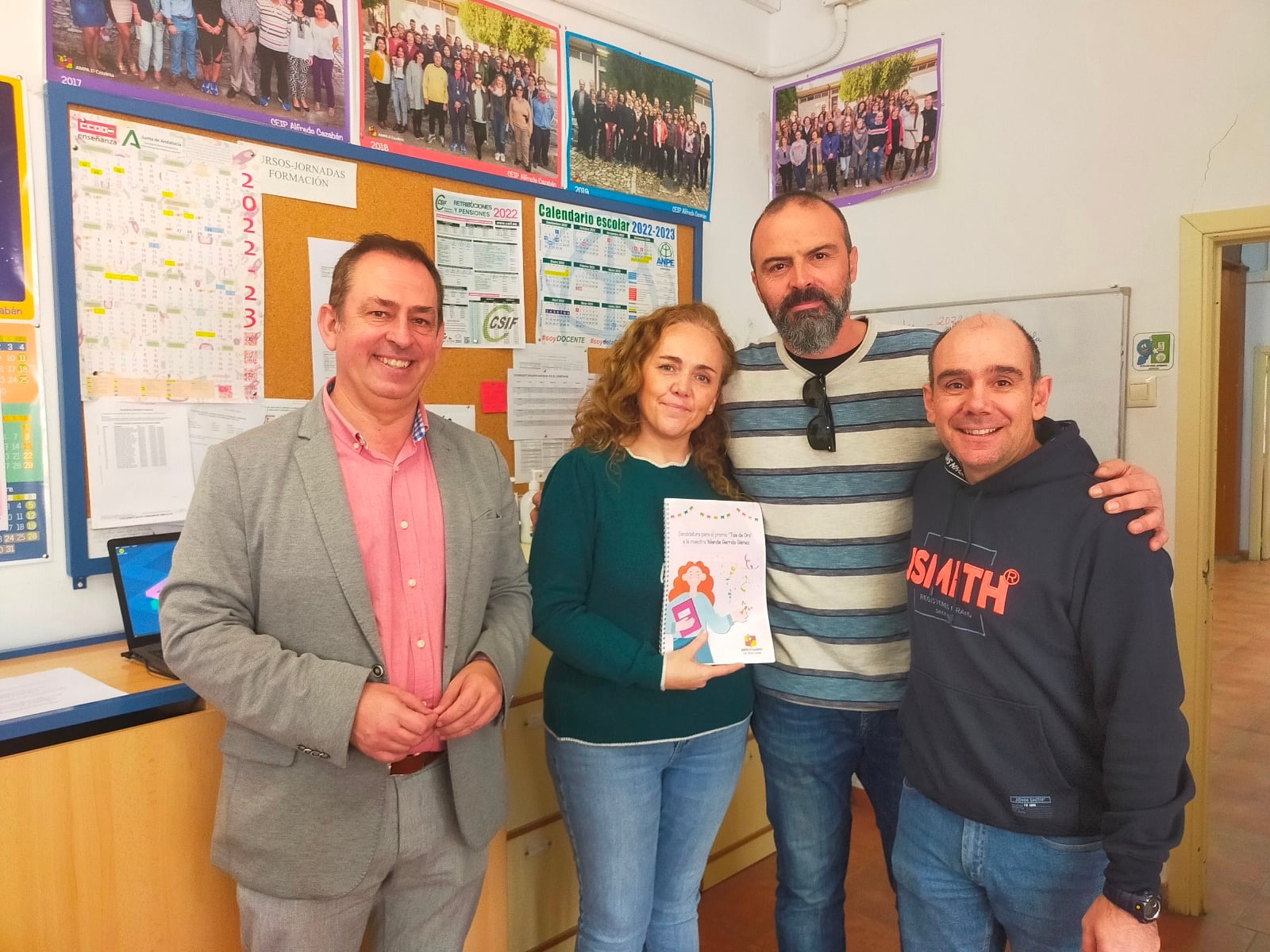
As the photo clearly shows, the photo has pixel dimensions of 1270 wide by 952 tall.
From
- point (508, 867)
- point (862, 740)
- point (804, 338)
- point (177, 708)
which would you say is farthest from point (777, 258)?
point (508, 867)

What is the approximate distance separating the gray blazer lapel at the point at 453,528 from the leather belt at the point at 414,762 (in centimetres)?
13

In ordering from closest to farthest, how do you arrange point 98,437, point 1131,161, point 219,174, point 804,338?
point 804,338 < point 98,437 < point 219,174 < point 1131,161

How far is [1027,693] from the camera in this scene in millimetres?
1225

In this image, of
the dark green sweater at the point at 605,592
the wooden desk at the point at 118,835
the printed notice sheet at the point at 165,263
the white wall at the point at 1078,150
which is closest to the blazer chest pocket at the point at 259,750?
the wooden desk at the point at 118,835

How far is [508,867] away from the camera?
2.11 metres

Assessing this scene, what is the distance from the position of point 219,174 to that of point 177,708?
1227 millimetres

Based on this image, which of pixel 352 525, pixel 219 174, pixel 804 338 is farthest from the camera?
pixel 219 174

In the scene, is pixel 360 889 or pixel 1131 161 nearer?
pixel 360 889

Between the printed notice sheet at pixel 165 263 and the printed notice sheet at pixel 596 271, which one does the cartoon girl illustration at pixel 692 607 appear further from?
the printed notice sheet at pixel 596 271

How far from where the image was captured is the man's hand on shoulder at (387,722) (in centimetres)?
121

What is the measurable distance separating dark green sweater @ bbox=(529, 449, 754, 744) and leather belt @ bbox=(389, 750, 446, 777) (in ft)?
0.86

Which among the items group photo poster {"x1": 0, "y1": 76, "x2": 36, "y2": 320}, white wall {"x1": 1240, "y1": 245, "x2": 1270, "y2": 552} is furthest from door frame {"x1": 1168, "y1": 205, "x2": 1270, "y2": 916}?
white wall {"x1": 1240, "y1": 245, "x2": 1270, "y2": 552}

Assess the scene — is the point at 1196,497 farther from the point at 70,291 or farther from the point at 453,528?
the point at 70,291

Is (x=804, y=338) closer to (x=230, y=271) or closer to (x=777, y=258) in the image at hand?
(x=777, y=258)
